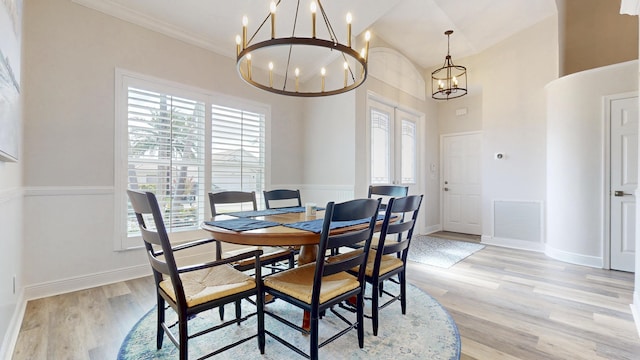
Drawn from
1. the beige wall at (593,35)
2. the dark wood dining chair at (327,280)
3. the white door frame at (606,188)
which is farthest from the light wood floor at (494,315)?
the beige wall at (593,35)

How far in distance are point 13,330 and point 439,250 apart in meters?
4.53

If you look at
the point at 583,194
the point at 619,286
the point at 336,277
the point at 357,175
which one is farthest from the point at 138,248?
the point at 583,194

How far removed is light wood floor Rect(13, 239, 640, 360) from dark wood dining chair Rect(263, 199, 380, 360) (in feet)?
2.57

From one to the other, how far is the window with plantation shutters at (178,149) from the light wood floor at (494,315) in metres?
0.74

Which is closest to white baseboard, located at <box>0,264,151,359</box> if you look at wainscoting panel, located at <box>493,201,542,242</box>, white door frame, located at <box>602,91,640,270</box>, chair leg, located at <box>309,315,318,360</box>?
chair leg, located at <box>309,315,318,360</box>

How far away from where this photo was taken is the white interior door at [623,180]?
330cm

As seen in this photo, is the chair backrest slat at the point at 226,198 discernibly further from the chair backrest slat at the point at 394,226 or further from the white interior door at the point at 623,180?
the white interior door at the point at 623,180

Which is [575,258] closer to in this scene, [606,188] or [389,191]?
[606,188]

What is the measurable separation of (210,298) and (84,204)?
213 centimetres

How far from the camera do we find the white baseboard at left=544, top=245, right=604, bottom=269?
11.6 feet

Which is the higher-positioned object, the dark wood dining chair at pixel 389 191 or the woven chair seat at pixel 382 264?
the dark wood dining chair at pixel 389 191

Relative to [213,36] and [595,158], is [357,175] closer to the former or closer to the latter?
[213,36]

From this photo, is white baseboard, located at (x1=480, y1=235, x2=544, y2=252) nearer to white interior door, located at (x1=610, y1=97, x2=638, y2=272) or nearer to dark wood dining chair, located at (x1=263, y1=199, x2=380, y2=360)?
white interior door, located at (x1=610, y1=97, x2=638, y2=272)

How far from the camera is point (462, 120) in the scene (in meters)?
5.71
